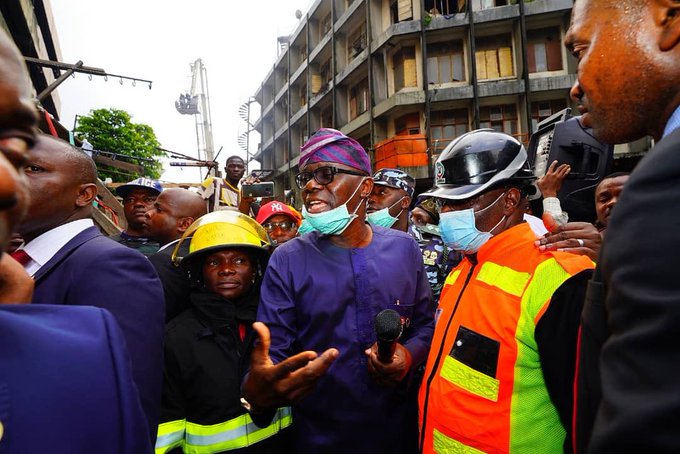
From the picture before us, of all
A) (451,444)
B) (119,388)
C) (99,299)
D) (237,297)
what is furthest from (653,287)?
(237,297)

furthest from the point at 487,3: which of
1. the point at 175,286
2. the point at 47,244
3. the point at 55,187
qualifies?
the point at 47,244

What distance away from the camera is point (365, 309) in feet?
7.64

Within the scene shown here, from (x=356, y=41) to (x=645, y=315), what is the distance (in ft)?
88.5

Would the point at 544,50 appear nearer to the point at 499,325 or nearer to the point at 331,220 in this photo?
the point at 331,220

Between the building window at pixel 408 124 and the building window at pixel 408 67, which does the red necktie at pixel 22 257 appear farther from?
the building window at pixel 408 67

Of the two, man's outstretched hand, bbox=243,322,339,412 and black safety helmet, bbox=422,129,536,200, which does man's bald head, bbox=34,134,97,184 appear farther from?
black safety helmet, bbox=422,129,536,200

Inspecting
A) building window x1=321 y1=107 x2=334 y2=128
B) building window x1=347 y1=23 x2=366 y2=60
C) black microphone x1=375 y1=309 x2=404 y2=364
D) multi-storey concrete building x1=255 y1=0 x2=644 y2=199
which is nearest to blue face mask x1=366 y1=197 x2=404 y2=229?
black microphone x1=375 y1=309 x2=404 y2=364

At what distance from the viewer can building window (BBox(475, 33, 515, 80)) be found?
1883 centimetres

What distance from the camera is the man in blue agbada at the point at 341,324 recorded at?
2.08 metres

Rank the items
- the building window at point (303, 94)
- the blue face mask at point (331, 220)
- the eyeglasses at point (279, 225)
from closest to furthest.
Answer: the blue face mask at point (331, 220) → the eyeglasses at point (279, 225) → the building window at point (303, 94)

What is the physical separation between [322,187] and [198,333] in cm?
122

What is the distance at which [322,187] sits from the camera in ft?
8.77

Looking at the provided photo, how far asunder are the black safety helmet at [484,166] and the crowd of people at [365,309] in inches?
0.5

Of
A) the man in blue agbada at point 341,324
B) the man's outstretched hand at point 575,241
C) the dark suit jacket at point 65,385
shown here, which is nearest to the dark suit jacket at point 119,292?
the man in blue agbada at point 341,324
